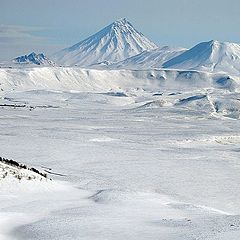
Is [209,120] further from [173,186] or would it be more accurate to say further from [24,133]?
[173,186]

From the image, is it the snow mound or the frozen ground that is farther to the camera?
the snow mound

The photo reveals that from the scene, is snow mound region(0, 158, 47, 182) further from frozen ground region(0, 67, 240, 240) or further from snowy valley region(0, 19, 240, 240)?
frozen ground region(0, 67, 240, 240)

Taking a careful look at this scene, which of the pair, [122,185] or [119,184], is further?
[119,184]

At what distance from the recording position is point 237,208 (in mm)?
30734

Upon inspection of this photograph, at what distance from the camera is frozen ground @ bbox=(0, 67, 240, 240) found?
20.9 meters

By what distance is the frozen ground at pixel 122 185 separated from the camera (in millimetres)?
20859

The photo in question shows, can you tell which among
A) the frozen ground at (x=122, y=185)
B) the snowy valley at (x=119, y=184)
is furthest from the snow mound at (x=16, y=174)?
the frozen ground at (x=122, y=185)

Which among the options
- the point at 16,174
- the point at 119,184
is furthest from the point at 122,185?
the point at 16,174

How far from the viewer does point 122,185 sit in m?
36.2

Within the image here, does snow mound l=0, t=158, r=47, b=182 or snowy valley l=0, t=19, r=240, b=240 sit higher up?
snow mound l=0, t=158, r=47, b=182

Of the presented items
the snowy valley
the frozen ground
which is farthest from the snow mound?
the frozen ground

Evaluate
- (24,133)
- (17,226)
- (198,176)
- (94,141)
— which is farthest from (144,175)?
(24,133)

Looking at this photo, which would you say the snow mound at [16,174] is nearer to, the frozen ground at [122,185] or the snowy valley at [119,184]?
the snowy valley at [119,184]

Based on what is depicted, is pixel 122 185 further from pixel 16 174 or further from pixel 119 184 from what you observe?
pixel 16 174
